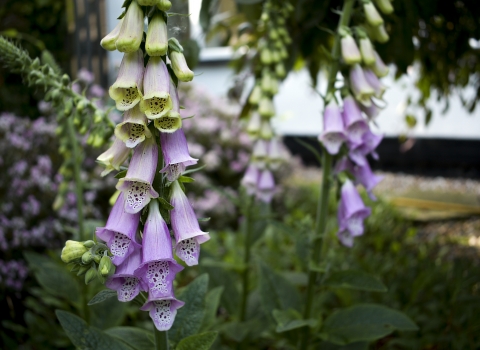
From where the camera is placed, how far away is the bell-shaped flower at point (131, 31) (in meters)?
0.72

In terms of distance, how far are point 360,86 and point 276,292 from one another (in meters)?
0.66

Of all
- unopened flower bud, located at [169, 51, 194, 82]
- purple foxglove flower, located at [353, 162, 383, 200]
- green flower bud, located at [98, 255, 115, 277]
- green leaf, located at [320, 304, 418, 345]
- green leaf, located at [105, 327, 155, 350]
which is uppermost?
unopened flower bud, located at [169, 51, 194, 82]

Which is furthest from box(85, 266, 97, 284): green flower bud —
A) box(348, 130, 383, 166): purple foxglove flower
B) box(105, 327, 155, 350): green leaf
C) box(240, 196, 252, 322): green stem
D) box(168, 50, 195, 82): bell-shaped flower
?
box(240, 196, 252, 322): green stem

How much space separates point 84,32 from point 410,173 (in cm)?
433

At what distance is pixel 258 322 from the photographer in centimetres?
150

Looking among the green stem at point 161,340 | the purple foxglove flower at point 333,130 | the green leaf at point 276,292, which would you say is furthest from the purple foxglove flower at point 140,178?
the green leaf at point 276,292

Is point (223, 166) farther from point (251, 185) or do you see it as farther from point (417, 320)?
point (417, 320)

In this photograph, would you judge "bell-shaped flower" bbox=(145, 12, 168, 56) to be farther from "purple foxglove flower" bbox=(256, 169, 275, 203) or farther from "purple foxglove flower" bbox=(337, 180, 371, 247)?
"purple foxglove flower" bbox=(256, 169, 275, 203)

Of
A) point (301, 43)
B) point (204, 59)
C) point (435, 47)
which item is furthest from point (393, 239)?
point (204, 59)

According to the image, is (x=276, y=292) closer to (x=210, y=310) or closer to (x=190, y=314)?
(x=210, y=310)

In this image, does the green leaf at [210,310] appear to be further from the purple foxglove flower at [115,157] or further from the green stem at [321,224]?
the purple foxglove flower at [115,157]

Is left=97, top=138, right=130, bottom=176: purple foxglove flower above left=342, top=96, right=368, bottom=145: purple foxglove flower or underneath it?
underneath

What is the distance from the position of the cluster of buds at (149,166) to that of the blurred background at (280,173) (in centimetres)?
21

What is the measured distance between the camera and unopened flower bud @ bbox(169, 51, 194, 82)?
758mm
